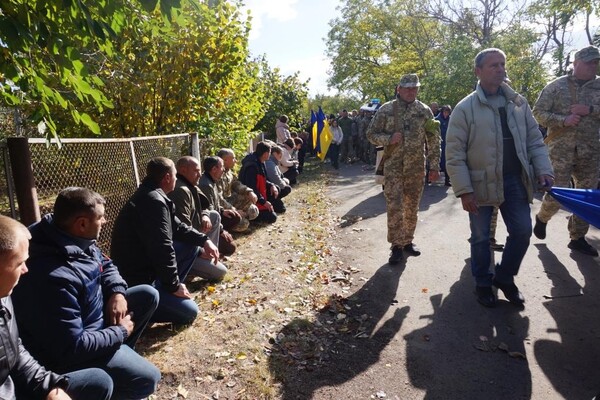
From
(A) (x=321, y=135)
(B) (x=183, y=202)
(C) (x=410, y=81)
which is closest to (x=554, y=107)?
(C) (x=410, y=81)

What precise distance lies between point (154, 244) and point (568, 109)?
491 centimetres

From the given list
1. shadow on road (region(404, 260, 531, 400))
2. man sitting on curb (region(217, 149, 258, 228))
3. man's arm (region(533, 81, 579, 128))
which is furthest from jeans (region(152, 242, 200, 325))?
man's arm (region(533, 81, 579, 128))

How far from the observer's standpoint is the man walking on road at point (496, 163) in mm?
3893

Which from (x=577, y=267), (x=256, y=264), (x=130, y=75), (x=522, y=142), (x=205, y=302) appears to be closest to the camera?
(x=522, y=142)

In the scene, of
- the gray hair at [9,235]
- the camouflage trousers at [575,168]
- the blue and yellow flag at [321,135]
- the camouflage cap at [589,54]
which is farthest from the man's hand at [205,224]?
the blue and yellow flag at [321,135]

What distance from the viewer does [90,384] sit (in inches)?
86.1

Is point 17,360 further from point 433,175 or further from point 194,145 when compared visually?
point 194,145

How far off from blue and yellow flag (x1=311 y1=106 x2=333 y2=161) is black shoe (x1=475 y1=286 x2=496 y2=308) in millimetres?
13180

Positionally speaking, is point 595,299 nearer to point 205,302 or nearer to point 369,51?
point 205,302

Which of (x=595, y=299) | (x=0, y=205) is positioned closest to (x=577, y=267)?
(x=595, y=299)

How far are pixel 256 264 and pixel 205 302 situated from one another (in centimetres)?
129

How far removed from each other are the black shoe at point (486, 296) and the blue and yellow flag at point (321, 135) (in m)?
13.2

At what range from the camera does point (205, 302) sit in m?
4.48

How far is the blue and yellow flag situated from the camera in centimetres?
1692
